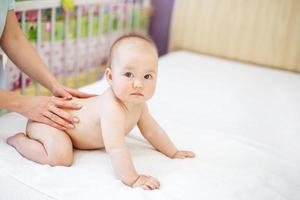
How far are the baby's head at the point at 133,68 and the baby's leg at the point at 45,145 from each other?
178 millimetres

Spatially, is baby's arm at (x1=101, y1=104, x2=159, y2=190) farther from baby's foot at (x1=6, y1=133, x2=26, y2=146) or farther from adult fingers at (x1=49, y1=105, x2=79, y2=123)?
baby's foot at (x1=6, y1=133, x2=26, y2=146)

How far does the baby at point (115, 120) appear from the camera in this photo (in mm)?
885

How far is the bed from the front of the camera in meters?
0.87

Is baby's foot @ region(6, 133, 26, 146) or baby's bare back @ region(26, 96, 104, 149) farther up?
baby's bare back @ region(26, 96, 104, 149)

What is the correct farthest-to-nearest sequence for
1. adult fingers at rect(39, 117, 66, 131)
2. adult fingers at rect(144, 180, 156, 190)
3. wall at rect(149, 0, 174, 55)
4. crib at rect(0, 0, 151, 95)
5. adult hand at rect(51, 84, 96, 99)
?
wall at rect(149, 0, 174, 55) < crib at rect(0, 0, 151, 95) < adult hand at rect(51, 84, 96, 99) < adult fingers at rect(39, 117, 66, 131) < adult fingers at rect(144, 180, 156, 190)

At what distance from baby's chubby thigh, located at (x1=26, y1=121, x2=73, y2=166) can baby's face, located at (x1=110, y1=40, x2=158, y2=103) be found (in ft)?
0.58

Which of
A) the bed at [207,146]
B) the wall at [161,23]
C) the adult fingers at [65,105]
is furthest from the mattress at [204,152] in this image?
the wall at [161,23]

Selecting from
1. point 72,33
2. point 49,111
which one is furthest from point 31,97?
point 72,33

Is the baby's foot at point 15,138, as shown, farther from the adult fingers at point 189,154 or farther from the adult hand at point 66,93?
the adult fingers at point 189,154

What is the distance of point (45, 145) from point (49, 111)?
92 millimetres

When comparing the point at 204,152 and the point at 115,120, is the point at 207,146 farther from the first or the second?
the point at 115,120

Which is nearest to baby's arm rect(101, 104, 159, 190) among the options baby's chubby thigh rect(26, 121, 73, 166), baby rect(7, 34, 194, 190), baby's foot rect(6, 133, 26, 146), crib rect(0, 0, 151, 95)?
baby rect(7, 34, 194, 190)

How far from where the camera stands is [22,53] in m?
1.16

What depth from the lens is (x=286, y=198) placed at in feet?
2.97
